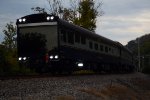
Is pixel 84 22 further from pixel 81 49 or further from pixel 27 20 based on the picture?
pixel 27 20

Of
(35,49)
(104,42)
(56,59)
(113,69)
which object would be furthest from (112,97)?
(113,69)

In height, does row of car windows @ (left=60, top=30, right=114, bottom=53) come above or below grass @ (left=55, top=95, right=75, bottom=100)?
above

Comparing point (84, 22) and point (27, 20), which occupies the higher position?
point (84, 22)

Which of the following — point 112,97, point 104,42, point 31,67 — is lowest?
point 112,97

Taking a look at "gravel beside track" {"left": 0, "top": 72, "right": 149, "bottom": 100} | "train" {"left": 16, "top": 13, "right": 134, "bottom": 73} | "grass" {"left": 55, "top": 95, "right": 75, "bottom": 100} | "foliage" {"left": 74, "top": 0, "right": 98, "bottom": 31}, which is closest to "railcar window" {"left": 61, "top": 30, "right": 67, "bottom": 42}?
"train" {"left": 16, "top": 13, "right": 134, "bottom": 73}

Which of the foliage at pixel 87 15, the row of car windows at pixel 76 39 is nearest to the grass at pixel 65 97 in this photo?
the row of car windows at pixel 76 39

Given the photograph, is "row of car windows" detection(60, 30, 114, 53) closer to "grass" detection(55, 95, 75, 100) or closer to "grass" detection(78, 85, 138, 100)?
"grass" detection(78, 85, 138, 100)

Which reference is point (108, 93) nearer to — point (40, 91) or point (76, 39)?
point (40, 91)

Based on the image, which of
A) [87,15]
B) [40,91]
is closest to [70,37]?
[40,91]

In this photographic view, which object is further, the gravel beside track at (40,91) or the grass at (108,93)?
the grass at (108,93)

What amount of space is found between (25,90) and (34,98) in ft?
4.54

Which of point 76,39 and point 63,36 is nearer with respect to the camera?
point 63,36

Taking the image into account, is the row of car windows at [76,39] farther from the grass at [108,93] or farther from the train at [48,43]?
the grass at [108,93]

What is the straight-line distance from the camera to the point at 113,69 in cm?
4269
